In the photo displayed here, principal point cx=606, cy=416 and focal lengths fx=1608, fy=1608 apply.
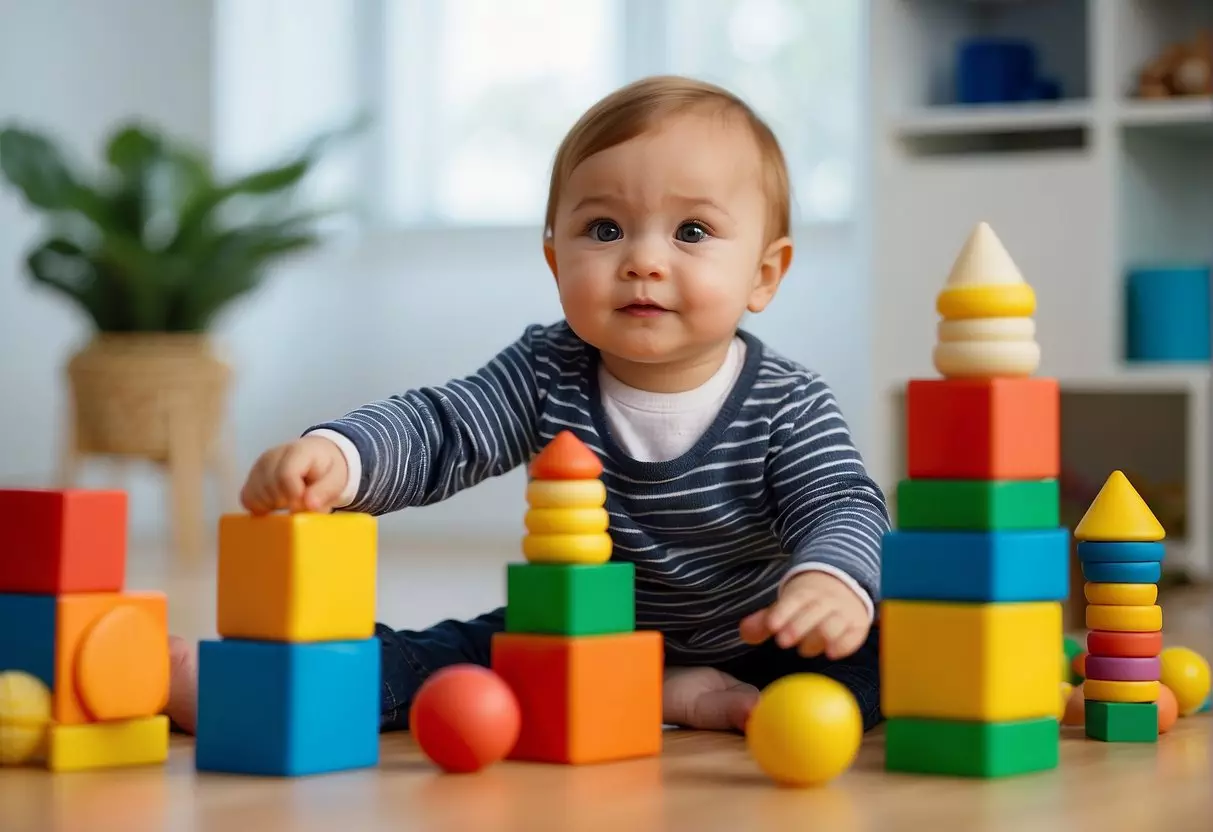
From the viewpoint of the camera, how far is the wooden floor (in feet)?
2.47

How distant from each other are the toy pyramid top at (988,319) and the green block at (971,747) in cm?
19

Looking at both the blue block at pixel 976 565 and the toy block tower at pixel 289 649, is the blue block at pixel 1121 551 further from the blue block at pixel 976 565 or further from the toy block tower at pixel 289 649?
the toy block tower at pixel 289 649

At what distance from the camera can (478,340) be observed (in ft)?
12.6

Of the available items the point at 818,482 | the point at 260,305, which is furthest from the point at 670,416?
the point at 260,305

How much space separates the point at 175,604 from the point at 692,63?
1917 mm

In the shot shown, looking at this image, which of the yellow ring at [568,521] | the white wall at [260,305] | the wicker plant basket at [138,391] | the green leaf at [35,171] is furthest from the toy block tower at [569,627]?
the white wall at [260,305]

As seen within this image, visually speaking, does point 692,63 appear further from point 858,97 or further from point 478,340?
point 478,340

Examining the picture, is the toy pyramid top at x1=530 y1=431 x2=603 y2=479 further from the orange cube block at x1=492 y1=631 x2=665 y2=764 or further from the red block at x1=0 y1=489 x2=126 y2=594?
the red block at x1=0 y1=489 x2=126 y2=594

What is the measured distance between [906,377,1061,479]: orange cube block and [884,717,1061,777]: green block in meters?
0.13

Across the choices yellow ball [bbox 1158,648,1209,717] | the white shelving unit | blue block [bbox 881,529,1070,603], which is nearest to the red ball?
blue block [bbox 881,529,1070,603]

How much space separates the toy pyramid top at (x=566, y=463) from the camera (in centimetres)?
89

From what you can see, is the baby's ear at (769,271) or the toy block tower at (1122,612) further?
the baby's ear at (769,271)

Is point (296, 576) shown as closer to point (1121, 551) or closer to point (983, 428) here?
point (983, 428)

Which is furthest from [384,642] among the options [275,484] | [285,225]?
[285,225]
